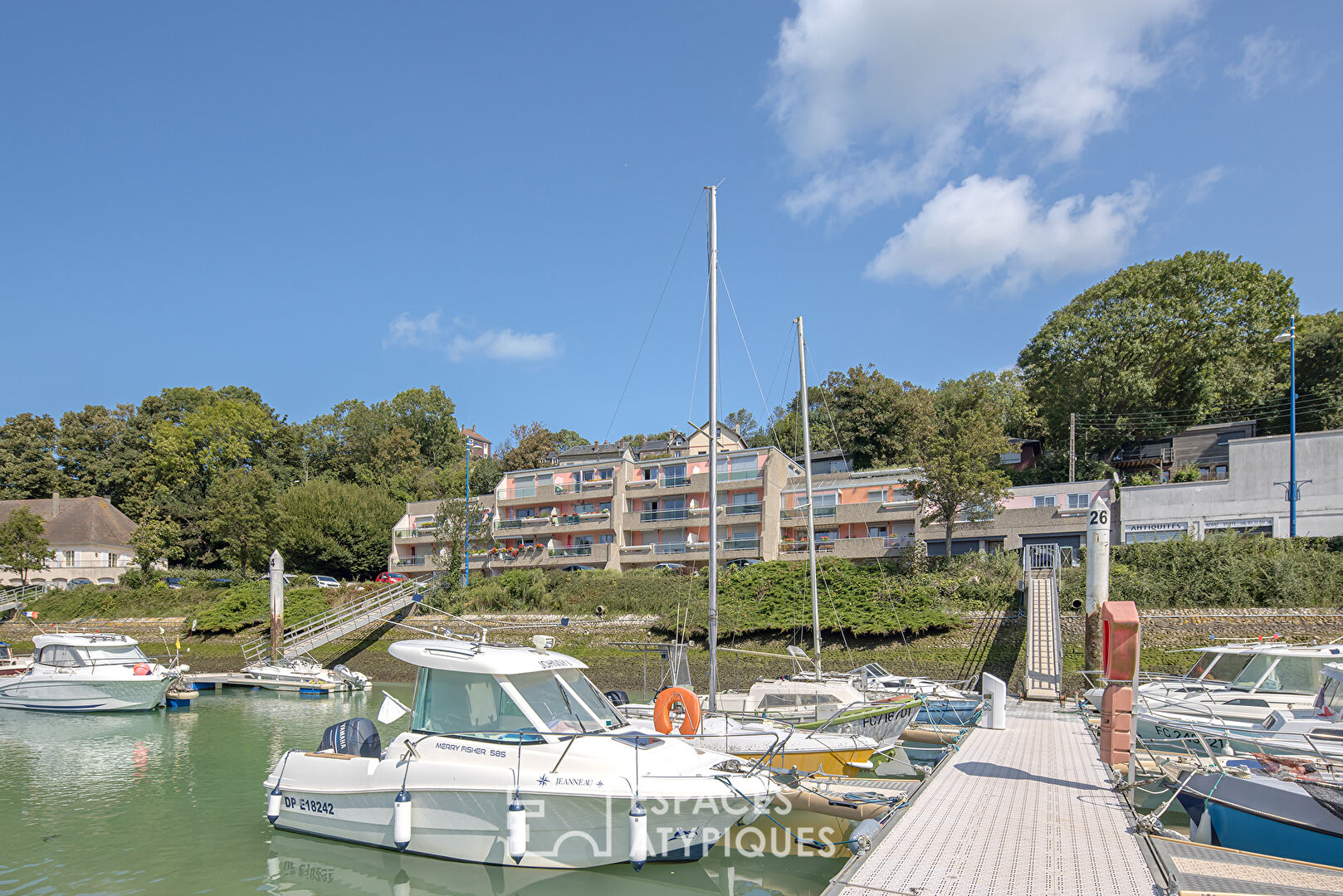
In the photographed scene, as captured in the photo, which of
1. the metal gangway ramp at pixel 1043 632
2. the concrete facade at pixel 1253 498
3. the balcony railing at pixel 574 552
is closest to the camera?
the metal gangway ramp at pixel 1043 632

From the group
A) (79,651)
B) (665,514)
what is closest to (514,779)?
(79,651)

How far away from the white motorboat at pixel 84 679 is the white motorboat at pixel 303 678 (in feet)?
14.5

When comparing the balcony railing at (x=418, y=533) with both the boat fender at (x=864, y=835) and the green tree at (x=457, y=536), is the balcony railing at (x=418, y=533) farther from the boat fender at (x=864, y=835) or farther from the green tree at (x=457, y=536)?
the boat fender at (x=864, y=835)

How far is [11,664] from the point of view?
99.7 feet

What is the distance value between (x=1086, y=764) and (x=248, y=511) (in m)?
51.1

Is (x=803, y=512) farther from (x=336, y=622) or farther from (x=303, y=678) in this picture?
(x=303, y=678)

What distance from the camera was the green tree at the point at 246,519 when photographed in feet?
168

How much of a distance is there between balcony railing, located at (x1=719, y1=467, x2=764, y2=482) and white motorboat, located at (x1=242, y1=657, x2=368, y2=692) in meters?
22.6

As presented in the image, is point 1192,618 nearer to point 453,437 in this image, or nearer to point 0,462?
point 453,437

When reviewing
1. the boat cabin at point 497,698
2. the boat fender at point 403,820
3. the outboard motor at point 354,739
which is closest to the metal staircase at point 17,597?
the outboard motor at point 354,739

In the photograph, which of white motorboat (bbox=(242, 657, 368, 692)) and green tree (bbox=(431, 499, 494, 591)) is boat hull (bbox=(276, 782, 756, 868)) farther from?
green tree (bbox=(431, 499, 494, 591))

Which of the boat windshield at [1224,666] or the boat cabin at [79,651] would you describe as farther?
the boat cabin at [79,651]

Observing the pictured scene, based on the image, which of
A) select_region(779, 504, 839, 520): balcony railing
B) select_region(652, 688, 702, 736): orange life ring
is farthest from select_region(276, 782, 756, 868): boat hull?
select_region(779, 504, 839, 520): balcony railing

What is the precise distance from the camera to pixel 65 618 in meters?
48.5
